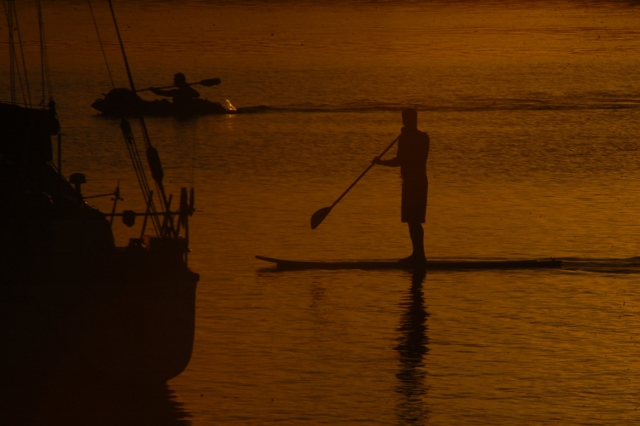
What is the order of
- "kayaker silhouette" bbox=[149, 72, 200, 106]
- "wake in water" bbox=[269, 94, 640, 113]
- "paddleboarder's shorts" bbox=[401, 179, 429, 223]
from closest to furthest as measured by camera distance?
1. "paddleboarder's shorts" bbox=[401, 179, 429, 223]
2. "kayaker silhouette" bbox=[149, 72, 200, 106]
3. "wake in water" bbox=[269, 94, 640, 113]

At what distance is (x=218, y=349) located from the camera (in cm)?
1373

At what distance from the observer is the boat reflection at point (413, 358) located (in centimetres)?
1186

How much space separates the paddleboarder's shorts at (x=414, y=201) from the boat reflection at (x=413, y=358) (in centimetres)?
112

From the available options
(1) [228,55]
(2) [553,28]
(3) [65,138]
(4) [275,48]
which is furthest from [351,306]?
(2) [553,28]

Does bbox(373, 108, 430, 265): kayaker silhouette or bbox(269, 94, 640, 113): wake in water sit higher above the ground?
bbox(373, 108, 430, 265): kayaker silhouette

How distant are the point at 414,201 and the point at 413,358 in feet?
15.3

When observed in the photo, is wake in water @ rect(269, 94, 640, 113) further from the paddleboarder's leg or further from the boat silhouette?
the boat silhouette

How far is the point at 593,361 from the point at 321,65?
50.6 metres

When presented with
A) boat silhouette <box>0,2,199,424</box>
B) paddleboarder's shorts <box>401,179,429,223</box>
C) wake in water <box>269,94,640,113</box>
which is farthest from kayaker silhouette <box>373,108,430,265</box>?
wake in water <box>269,94,640,113</box>

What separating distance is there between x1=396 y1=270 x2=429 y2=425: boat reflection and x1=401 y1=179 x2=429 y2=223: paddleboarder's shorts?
3.68 ft

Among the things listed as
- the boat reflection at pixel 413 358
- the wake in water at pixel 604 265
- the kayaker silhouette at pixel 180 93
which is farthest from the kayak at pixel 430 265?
the kayaker silhouette at pixel 180 93

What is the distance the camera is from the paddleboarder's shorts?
58.5 feet

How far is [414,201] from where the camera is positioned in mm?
17906

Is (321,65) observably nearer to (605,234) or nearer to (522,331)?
(605,234)
